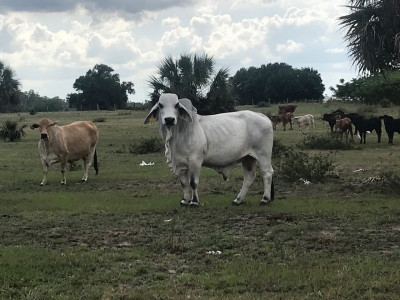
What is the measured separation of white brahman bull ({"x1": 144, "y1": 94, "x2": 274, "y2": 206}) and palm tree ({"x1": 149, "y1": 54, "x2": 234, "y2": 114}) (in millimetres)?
20685

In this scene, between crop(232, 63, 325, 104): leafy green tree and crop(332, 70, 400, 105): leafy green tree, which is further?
crop(232, 63, 325, 104): leafy green tree

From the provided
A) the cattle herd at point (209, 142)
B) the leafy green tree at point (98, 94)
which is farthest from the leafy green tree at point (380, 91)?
the leafy green tree at point (98, 94)

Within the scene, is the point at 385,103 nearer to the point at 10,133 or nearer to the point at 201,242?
the point at 10,133

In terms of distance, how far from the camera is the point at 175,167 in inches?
401

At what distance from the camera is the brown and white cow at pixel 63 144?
47.1 feet

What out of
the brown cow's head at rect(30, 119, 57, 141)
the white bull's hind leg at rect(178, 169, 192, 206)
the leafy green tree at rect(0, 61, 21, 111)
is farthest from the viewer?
the leafy green tree at rect(0, 61, 21, 111)

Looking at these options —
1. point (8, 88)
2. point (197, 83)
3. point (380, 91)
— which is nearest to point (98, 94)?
point (8, 88)

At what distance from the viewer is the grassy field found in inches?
213

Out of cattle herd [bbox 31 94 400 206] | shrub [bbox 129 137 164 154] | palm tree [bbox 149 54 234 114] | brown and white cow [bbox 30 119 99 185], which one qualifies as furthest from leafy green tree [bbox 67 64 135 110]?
cattle herd [bbox 31 94 400 206]

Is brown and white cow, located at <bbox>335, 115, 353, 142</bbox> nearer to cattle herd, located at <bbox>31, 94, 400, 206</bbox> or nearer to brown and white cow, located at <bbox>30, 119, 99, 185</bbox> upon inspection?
brown and white cow, located at <bbox>30, 119, 99, 185</bbox>

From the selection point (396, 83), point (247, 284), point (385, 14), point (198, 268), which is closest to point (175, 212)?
point (198, 268)

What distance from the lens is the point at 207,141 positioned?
1021cm

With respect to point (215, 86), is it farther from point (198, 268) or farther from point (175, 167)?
point (198, 268)

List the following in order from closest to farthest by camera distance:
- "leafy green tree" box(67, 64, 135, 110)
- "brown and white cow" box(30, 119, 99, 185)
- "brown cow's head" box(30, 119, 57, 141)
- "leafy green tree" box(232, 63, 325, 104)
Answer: "brown cow's head" box(30, 119, 57, 141) < "brown and white cow" box(30, 119, 99, 185) < "leafy green tree" box(232, 63, 325, 104) < "leafy green tree" box(67, 64, 135, 110)
